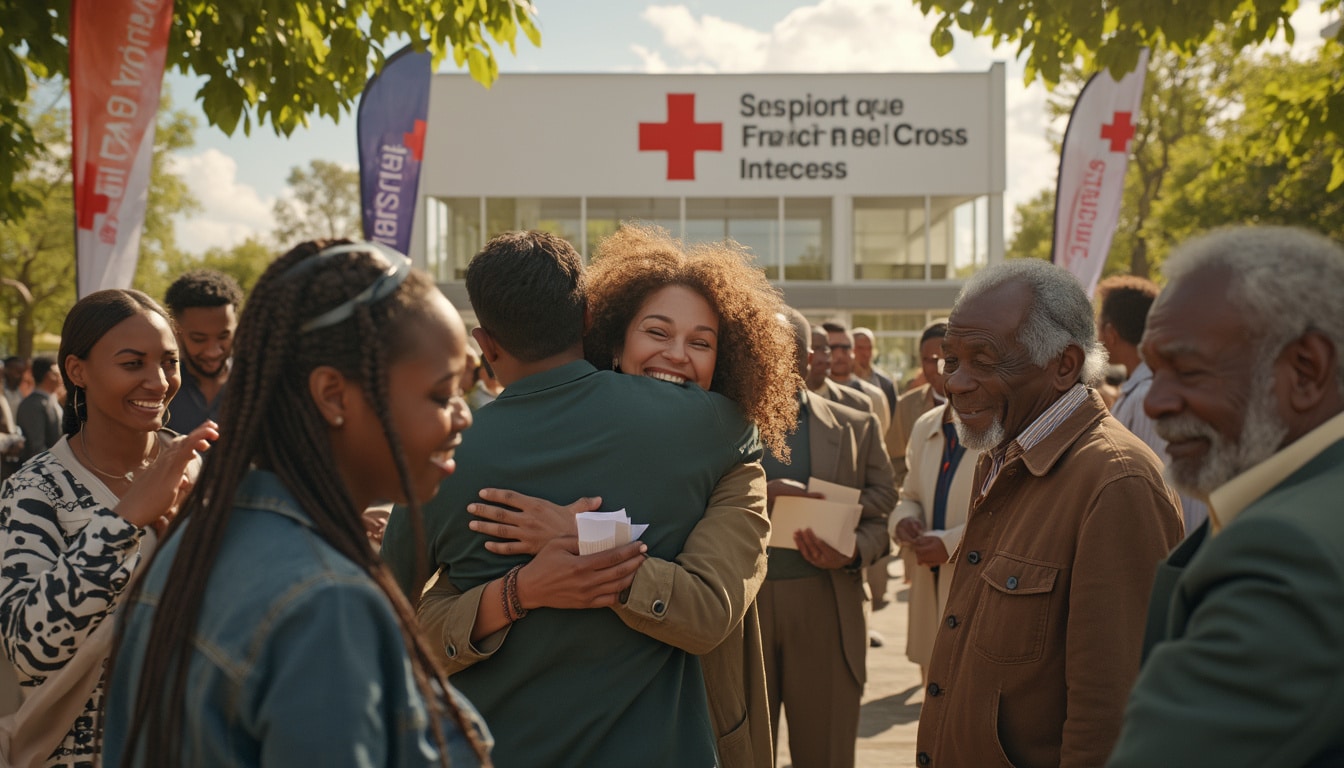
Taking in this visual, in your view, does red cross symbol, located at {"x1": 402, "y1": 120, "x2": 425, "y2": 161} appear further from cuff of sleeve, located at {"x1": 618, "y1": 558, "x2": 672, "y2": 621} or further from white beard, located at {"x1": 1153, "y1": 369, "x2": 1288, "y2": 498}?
white beard, located at {"x1": 1153, "y1": 369, "x2": 1288, "y2": 498}

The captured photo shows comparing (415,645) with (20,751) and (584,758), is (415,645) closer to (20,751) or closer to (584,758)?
(584,758)

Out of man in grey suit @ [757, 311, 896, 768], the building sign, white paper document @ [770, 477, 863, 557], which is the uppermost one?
the building sign

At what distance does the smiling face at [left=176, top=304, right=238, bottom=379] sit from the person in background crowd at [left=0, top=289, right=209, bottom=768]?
142 cm

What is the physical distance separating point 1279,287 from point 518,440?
1415 mm

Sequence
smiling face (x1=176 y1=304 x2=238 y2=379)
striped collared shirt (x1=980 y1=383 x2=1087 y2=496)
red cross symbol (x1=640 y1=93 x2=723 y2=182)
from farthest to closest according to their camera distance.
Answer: red cross symbol (x1=640 y1=93 x2=723 y2=182)
smiling face (x1=176 y1=304 x2=238 y2=379)
striped collared shirt (x1=980 y1=383 x2=1087 y2=496)

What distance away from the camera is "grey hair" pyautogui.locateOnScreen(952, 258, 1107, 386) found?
268 cm

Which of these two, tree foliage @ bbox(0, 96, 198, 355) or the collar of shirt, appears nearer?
the collar of shirt

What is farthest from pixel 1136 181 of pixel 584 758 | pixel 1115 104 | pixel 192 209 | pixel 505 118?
pixel 584 758

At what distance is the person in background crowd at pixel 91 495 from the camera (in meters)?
2.23

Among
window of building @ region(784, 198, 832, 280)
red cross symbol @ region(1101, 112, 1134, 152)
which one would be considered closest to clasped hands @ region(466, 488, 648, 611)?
red cross symbol @ region(1101, 112, 1134, 152)

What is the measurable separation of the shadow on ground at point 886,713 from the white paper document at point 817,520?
7.57 feet

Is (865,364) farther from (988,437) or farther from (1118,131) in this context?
(988,437)

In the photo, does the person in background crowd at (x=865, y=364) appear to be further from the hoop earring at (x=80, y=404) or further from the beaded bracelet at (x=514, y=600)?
the beaded bracelet at (x=514, y=600)

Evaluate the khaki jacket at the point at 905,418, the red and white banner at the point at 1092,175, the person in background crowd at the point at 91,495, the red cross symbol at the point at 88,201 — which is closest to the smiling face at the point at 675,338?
the person in background crowd at the point at 91,495
